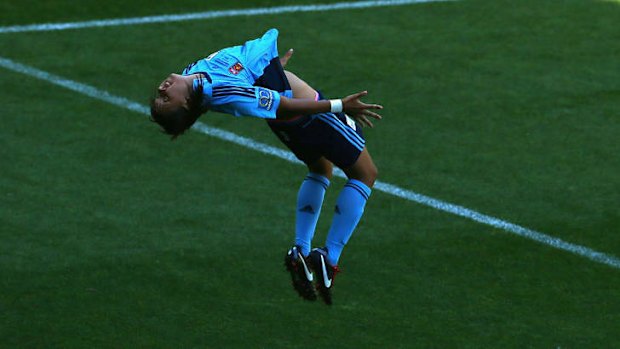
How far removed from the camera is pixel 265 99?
342 inches

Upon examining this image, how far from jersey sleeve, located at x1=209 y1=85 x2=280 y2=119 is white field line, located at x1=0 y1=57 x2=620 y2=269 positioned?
11.2 feet

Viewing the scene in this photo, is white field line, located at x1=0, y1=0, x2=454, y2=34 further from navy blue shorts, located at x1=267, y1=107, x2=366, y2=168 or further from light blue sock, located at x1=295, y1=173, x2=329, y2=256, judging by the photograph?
navy blue shorts, located at x1=267, y1=107, x2=366, y2=168

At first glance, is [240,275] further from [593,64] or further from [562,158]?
[593,64]

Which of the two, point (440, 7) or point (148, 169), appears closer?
point (148, 169)

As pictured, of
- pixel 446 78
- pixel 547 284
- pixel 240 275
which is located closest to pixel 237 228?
pixel 240 275

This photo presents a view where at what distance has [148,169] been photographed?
12703 mm

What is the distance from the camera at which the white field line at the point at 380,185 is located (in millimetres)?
11109

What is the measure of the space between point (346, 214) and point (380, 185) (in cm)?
284

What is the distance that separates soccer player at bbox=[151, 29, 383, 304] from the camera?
873 centimetres

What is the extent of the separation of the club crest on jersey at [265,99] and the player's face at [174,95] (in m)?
0.45

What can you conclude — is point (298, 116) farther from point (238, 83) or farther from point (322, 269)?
point (322, 269)

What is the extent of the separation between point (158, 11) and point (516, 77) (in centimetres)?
457

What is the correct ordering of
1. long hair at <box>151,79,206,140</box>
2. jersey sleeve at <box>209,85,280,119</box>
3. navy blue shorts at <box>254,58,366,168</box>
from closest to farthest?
jersey sleeve at <box>209,85,280,119</box> → long hair at <box>151,79,206,140</box> → navy blue shorts at <box>254,58,366,168</box>

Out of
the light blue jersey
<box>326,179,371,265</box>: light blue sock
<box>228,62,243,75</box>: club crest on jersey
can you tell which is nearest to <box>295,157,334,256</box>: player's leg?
<box>326,179,371,265</box>: light blue sock
